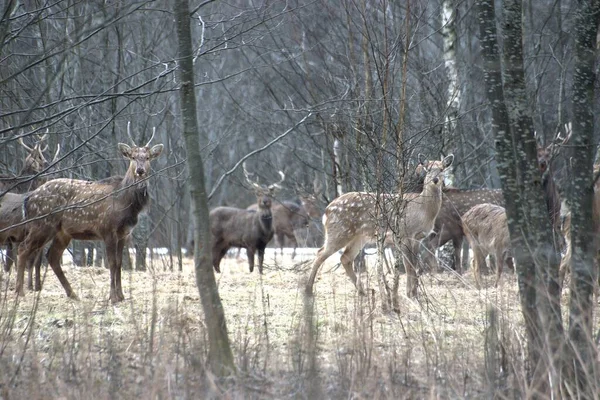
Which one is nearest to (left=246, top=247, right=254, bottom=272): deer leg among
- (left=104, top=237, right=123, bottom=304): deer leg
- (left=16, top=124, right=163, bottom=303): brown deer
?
(left=16, top=124, right=163, bottom=303): brown deer

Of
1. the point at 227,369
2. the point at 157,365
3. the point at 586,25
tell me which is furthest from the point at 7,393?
the point at 586,25

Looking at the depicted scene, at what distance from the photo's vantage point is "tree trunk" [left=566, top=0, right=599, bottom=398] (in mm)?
6051

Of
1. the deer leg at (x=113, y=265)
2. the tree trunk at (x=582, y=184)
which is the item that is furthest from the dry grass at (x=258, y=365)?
the deer leg at (x=113, y=265)

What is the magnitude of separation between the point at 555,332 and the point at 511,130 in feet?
4.43

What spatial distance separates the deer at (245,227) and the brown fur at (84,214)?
7347 mm

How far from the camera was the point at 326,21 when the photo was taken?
636 inches

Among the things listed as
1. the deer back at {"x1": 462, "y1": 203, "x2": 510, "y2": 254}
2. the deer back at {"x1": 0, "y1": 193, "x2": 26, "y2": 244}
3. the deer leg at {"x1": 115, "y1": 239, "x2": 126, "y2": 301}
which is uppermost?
the deer back at {"x1": 0, "y1": 193, "x2": 26, "y2": 244}

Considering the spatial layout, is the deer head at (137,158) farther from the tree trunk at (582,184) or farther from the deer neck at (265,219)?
the deer neck at (265,219)

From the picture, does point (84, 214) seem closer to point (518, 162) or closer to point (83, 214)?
point (83, 214)

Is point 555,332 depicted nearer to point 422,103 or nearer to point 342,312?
point 342,312

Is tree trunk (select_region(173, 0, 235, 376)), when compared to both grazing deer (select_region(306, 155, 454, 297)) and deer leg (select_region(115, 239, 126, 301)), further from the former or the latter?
grazing deer (select_region(306, 155, 454, 297))

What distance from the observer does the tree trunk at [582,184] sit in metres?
6.05

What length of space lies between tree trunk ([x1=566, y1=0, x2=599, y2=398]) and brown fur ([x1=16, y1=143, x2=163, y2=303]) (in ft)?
19.3

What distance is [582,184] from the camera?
20.8ft
